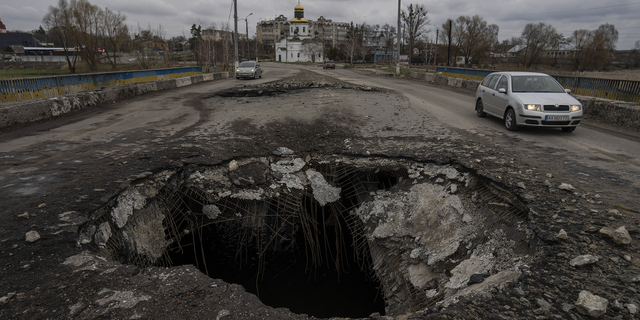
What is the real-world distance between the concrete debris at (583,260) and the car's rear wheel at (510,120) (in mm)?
6055


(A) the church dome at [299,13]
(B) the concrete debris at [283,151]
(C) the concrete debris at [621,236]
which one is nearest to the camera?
(C) the concrete debris at [621,236]

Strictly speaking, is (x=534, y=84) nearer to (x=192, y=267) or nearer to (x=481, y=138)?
(x=481, y=138)

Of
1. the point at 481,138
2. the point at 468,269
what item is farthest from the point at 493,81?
the point at 468,269

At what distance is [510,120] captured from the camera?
8586 millimetres

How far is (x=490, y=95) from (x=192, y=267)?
30.8 feet

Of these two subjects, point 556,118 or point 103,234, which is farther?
point 556,118

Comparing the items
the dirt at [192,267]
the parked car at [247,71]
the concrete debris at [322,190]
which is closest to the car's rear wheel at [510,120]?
the dirt at [192,267]

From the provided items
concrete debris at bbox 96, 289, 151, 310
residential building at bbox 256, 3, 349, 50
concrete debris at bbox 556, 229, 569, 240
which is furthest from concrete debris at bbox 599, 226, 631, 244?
residential building at bbox 256, 3, 349, 50

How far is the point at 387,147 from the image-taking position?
6887 millimetres

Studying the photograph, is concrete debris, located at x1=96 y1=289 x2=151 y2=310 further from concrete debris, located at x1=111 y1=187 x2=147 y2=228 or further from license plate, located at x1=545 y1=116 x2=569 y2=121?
license plate, located at x1=545 y1=116 x2=569 y2=121

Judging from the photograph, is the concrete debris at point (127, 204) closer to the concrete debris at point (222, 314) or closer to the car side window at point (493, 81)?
the concrete debris at point (222, 314)

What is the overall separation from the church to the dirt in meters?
84.7

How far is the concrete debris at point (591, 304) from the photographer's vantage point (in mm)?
2473

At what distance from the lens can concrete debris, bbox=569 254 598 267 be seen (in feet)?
9.91
